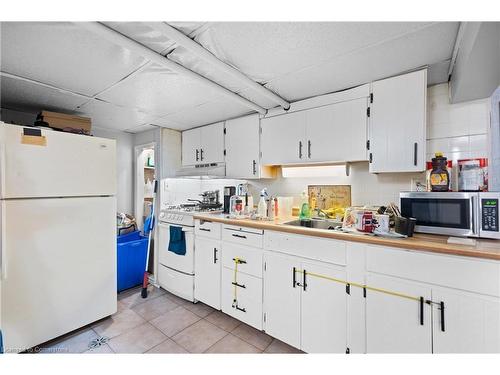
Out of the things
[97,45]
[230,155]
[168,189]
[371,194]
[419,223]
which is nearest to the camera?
[97,45]

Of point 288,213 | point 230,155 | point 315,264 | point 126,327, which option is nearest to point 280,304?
point 315,264

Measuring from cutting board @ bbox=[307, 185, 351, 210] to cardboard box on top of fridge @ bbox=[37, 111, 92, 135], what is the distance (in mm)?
2392

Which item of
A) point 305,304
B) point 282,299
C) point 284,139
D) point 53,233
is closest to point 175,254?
point 53,233

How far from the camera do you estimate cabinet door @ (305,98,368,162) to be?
1775mm

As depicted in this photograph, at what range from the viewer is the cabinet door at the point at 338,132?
5.82 ft

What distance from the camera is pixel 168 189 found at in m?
3.00

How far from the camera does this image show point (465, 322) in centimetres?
110

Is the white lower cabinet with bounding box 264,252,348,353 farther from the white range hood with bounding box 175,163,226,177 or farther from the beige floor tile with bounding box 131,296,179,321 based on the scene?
the white range hood with bounding box 175,163,226,177

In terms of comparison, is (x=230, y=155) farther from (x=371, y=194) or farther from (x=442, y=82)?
(x=442, y=82)

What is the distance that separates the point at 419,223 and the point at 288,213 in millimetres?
1148

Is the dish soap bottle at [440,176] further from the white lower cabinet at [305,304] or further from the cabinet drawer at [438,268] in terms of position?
the white lower cabinet at [305,304]

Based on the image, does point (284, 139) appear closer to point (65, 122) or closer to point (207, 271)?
point (207, 271)

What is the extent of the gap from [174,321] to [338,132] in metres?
2.32

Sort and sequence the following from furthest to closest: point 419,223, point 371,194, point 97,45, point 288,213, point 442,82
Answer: point 288,213 < point 371,194 < point 442,82 < point 419,223 < point 97,45
